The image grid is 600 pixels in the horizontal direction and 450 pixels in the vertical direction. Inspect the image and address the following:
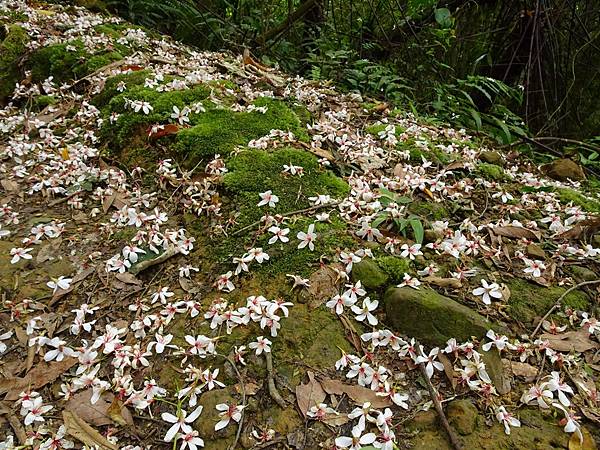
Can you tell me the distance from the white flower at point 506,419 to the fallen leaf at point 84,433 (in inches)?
60.4

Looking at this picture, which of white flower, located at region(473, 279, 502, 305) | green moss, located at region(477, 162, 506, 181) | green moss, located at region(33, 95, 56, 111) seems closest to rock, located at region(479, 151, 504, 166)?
green moss, located at region(477, 162, 506, 181)

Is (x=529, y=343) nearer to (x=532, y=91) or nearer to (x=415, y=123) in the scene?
(x=415, y=123)

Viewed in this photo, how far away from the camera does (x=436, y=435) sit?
5.94 ft

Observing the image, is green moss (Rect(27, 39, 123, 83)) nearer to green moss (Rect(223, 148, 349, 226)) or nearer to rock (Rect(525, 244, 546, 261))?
green moss (Rect(223, 148, 349, 226))

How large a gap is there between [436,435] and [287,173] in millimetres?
1824

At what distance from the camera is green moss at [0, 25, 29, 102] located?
197 inches

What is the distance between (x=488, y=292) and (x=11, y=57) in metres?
5.50

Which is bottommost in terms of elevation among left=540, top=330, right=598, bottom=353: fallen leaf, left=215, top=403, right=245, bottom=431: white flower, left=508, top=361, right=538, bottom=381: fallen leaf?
left=215, top=403, right=245, bottom=431: white flower

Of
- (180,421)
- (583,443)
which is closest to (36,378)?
(180,421)

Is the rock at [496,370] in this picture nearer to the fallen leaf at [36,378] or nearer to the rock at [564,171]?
the fallen leaf at [36,378]

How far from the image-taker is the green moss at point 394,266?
2367mm

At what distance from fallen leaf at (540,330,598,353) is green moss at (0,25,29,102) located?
548cm

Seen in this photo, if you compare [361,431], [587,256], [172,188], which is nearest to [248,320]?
[361,431]

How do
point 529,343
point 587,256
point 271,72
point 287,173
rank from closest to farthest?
point 529,343, point 587,256, point 287,173, point 271,72
